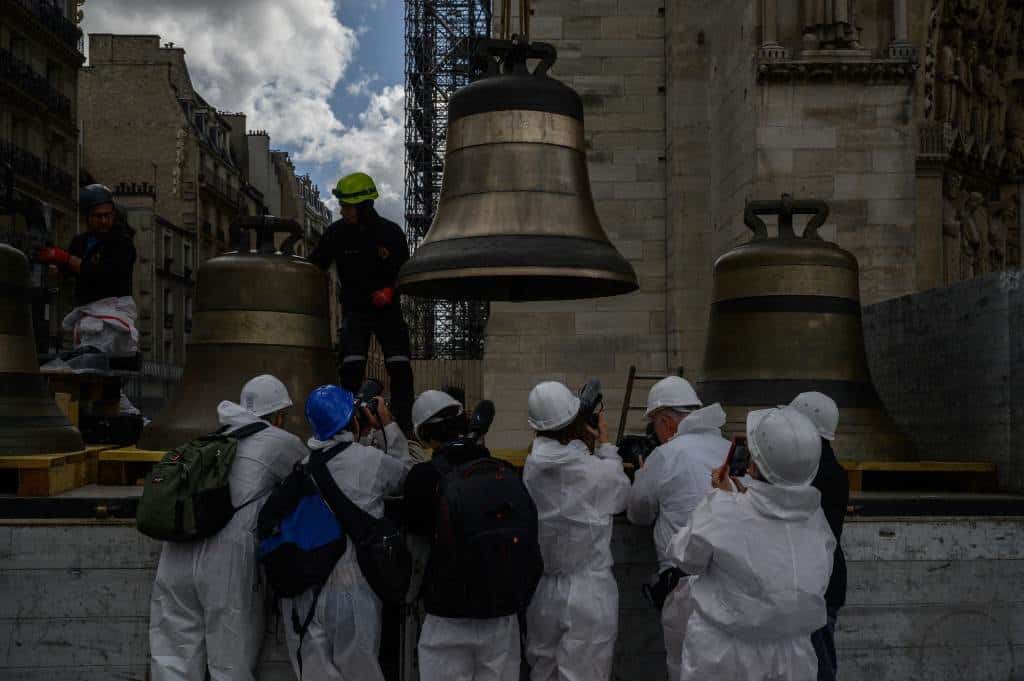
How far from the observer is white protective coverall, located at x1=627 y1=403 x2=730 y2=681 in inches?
171

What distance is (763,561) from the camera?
11.1 ft

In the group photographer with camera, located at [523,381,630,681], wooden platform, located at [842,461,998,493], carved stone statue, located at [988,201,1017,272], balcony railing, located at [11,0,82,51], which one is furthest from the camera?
balcony railing, located at [11,0,82,51]

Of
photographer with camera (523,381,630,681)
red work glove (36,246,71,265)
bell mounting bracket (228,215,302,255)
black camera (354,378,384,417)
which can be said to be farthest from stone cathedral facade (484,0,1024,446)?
black camera (354,378,384,417)

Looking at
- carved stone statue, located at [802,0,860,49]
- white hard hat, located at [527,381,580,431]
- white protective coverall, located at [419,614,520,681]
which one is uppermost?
carved stone statue, located at [802,0,860,49]

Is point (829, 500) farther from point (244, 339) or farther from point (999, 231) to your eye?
point (999, 231)

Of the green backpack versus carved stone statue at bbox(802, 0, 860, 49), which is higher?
carved stone statue at bbox(802, 0, 860, 49)

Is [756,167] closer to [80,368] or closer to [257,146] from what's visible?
[80,368]

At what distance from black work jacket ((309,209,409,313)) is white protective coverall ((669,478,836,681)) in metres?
2.50

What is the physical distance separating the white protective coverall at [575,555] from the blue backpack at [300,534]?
818 mm

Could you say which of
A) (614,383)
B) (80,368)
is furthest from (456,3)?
(80,368)

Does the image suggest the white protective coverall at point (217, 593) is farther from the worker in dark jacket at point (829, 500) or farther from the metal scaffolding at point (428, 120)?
the metal scaffolding at point (428, 120)

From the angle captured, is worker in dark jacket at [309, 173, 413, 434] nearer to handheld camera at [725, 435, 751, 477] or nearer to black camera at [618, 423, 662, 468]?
black camera at [618, 423, 662, 468]

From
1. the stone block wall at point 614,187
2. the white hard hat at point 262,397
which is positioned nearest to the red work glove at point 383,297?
the white hard hat at point 262,397

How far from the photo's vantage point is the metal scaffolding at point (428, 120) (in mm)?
30734
